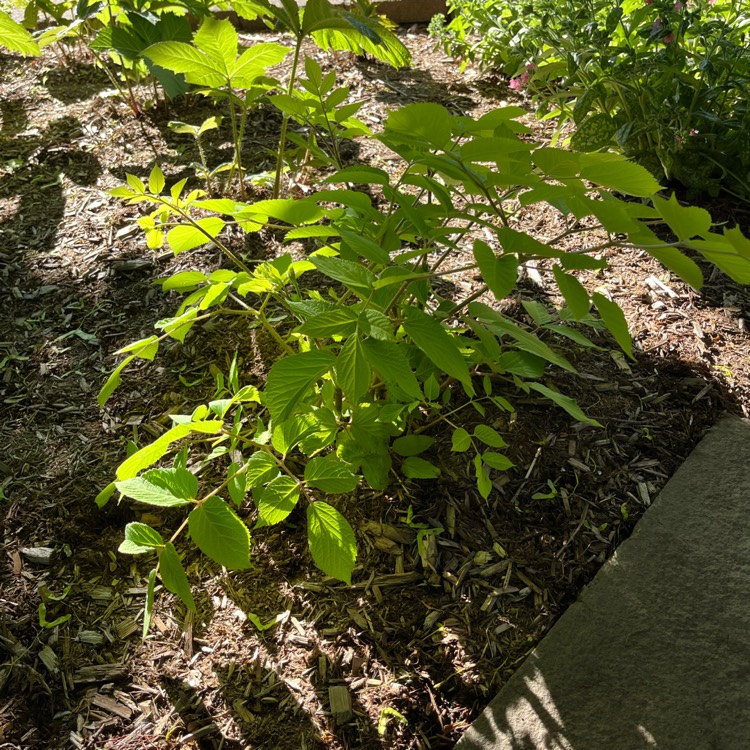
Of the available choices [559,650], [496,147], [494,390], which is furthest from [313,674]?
[496,147]

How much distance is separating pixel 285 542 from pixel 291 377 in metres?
0.68

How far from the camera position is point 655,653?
53.2 inches

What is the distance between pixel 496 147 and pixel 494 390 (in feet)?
3.14

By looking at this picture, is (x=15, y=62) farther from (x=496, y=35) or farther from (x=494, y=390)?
(x=494, y=390)

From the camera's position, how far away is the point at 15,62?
149 inches

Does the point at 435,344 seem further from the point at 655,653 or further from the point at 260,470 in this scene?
the point at 655,653

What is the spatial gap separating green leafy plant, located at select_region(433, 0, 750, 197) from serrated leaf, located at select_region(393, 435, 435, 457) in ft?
4.86

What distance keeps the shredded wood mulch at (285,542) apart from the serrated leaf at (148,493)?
0.44 m

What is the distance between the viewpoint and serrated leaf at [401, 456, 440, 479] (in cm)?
153

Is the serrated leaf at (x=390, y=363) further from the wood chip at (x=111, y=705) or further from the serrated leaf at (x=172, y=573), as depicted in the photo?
the wood chip at (x=111, y=705)

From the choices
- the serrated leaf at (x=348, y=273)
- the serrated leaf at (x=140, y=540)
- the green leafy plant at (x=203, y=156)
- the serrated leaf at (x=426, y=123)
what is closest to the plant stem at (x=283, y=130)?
the green leafy plant at (x=203, y=156)

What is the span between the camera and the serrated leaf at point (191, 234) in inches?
50.6

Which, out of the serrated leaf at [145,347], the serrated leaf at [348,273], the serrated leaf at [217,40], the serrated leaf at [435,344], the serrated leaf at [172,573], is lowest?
the serrated leaf at [172,573]

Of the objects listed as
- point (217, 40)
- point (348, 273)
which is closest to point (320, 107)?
point (217, 40)
